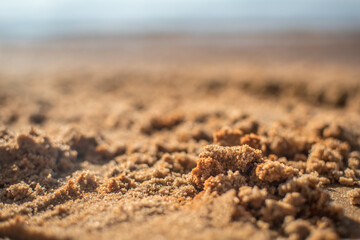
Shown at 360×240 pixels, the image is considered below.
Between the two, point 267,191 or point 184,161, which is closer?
point 267,191

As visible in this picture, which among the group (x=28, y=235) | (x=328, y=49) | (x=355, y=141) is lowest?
(x=28, y=235)

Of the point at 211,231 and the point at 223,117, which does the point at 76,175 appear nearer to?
the point at 211,231

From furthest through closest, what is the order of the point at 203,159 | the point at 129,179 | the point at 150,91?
the point at 150,91 → the point at 129,179 → the point at 203,159

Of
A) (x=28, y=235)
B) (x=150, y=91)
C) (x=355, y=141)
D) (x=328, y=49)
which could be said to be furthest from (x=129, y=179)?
(x=328, y=49)

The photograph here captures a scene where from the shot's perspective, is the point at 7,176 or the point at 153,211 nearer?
the point at 153,211

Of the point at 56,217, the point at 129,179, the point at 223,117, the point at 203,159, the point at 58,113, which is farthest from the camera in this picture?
the point at 58,113

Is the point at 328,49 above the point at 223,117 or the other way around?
above

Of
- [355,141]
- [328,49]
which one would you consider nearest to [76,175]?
[355,141]
